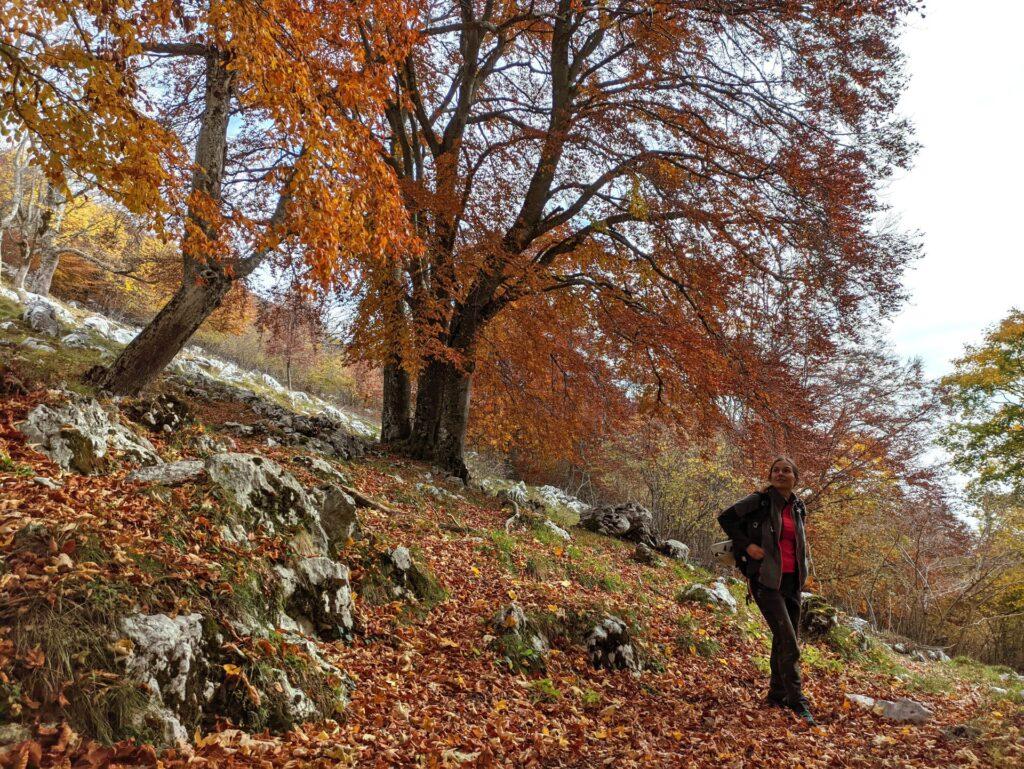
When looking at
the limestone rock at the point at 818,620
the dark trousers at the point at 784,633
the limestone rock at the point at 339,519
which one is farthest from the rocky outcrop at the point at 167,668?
the limestone rock at the point at 818,620

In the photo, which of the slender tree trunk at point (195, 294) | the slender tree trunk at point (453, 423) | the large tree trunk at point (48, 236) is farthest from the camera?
the large tree trunk at point (48, 236)

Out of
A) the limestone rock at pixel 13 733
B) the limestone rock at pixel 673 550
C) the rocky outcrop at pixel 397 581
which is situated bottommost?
the limestone rock at pixel 673 550

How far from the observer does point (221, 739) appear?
7.97 ft

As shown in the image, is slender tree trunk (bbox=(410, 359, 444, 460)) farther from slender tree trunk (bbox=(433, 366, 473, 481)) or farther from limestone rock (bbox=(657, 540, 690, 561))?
limestone rock (bbox=(657, 540, 690, 561))

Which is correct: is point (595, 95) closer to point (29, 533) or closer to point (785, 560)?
point (785, 560)

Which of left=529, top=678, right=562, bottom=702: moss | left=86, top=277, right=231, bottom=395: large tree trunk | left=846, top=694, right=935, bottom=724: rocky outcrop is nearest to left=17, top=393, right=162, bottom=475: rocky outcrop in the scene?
left=86, top=277, right=231, bottom=395: large tree trunk

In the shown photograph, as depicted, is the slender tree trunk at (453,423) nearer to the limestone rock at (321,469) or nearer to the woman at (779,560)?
the limestone rock at (321,469)

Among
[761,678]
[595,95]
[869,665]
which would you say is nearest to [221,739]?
[761,678]

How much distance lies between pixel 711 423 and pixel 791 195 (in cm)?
402

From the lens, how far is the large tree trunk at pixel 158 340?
6.93 metres

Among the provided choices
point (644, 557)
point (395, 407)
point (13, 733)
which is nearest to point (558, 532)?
point (644, 557)

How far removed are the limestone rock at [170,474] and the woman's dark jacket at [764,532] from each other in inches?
175

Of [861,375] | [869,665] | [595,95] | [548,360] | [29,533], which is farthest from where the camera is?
[861,375]

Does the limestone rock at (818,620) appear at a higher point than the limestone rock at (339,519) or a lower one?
lower
